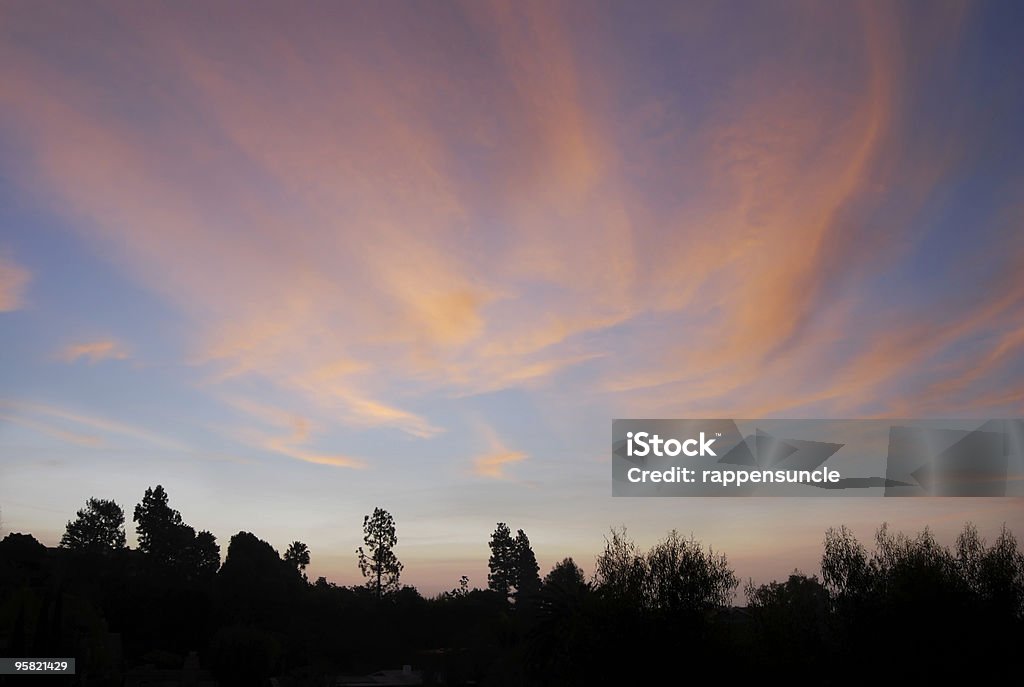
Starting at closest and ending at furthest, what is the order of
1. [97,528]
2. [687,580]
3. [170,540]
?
[687,580] < [170,540] < [97,528]

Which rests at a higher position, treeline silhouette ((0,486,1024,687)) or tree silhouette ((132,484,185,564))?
tree silhouette ((132,484,185,564))

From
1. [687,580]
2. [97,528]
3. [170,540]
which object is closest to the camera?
[687,580]

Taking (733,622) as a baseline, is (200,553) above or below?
above

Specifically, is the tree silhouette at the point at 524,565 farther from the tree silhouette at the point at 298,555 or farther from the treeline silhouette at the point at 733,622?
the treeline silhouette at the point at 733,622

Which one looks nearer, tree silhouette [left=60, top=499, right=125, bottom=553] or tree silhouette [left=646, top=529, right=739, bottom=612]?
tree silhouette [left=646, top=529, right=739, bottom=612]

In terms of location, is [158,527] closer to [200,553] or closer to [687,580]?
[200,553]

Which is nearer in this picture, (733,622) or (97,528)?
(733,622)

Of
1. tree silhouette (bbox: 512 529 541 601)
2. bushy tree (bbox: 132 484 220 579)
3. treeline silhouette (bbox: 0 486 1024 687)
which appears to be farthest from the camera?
tree silhouette (bbox: 512 529 541 601)

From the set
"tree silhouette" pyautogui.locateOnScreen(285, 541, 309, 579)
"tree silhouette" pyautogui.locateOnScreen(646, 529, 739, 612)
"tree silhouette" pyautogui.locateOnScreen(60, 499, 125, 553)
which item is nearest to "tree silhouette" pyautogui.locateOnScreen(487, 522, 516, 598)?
"tree silhouette" pyautogui.locateOnScreen(285, 541, 309, 579)

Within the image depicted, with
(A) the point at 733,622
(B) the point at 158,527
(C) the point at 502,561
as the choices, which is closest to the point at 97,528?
(B) the point at 158,527

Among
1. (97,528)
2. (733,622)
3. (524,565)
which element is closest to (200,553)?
(97,528)

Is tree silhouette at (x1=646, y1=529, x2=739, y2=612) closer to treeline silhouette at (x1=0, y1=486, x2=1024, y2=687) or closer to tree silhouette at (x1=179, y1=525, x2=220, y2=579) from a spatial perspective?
treeline silhouette at (x1=0, y1=486, x2=1024, y2=687)

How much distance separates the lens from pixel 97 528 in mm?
168500

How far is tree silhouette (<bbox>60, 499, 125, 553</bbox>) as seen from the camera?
6511 inches
